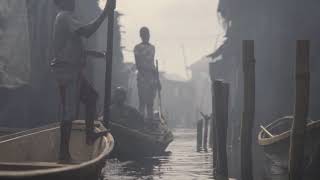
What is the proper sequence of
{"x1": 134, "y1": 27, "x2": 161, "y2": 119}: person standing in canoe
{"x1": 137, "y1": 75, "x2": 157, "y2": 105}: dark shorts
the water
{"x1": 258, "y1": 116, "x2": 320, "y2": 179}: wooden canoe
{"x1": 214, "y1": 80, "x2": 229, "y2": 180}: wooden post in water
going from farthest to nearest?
{"x1": 137, "y1": 75, "x2": 157, "y2": 105}: dark shorts → {"x1": 134, "y1": 27, "x2": 161, "y2": 119}: person standing in canoe → the water → {"x1": 214, "y1": 80, "x2": 229, "y2": 180}: wooden post in water → {"x1": 258, "y1": 116, "x2": 320, "y2": 179}: wooden canoe

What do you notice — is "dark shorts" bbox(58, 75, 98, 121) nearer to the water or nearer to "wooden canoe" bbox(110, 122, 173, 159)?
the water

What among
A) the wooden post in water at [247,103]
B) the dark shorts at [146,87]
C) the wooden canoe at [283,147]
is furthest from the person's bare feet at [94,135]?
the dark shorts at [146,87]

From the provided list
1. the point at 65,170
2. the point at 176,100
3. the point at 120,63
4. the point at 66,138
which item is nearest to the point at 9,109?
the point at 66,138

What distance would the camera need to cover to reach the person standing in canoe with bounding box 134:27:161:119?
15.5 meters

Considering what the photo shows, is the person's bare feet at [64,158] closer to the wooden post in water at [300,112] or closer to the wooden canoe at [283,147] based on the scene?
the wooden post in water at [300,112]

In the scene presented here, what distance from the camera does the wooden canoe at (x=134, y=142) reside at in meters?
12.9

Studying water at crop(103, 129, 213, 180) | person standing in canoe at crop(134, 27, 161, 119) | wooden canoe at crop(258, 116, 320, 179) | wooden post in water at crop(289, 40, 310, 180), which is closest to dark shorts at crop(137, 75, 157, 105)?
person standing in canoe at crop(134, 27, 161, 119)

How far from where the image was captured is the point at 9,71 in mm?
15391

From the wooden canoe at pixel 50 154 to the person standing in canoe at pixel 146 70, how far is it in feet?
21.3

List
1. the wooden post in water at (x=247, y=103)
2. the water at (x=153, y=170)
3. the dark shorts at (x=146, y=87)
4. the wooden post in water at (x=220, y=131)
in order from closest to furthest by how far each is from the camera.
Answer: the wooden post in water at (x=247, y=103) < the wooden post in water at (x=220, y=131) < the water at (x=153, y=170) < the dark shorts at (x=146, y=87)

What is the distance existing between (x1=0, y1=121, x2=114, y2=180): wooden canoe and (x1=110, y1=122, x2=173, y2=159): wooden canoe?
3.62 metres

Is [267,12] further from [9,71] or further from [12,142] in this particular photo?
[12,142]

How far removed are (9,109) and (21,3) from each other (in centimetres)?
356

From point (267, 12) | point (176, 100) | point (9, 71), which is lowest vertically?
point (176, 100)
